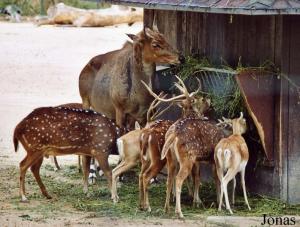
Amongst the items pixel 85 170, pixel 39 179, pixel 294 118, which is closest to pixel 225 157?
pixel 294 118

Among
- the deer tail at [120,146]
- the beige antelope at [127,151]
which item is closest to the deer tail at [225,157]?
the beige antelope at [127,151]

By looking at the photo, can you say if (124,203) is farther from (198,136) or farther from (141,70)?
(141,70)

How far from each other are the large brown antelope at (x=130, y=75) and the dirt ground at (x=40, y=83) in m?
1.39

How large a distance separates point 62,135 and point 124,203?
105 cm

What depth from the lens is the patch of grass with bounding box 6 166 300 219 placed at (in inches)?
449

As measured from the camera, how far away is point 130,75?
45.1ft

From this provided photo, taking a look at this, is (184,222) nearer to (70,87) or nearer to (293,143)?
(293,143)

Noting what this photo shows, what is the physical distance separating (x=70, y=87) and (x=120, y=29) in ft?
29.3

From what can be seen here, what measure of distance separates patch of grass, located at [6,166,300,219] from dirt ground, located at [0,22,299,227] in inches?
4.4

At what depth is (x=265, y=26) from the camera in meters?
11.8

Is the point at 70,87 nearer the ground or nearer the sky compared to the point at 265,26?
nearer the ground

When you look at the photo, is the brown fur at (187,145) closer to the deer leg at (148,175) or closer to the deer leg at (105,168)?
the deer leg at (148,175)

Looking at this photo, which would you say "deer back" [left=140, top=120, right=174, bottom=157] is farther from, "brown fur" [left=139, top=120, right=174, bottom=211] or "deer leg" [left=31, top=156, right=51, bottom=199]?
"deer leg" [left=31, top=156, right=51, bottom=199]

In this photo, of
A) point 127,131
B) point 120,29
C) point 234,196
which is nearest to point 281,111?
point 234,196
